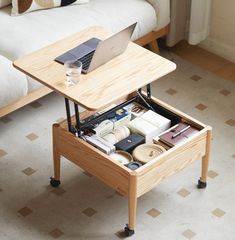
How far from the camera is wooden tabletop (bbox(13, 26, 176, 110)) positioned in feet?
8.25

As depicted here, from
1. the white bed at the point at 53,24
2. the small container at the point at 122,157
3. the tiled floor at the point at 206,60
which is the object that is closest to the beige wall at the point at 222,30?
the tiled floor at the point at 206,60

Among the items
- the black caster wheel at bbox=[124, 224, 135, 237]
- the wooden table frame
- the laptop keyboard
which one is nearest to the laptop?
the laptop keyboard

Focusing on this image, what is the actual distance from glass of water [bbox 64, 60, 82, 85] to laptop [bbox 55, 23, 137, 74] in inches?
2.1

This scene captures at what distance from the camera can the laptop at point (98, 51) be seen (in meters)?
2.62

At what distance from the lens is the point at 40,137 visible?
315 cm

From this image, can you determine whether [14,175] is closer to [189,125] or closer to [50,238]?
[50,238]

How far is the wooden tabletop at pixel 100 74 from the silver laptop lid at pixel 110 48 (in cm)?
2

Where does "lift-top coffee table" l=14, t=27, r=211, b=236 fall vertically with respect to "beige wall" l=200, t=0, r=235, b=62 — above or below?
above

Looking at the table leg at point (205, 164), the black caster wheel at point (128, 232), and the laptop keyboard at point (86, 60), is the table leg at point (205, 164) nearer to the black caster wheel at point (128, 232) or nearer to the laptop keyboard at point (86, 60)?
the black caster wheel at point (128, 232)

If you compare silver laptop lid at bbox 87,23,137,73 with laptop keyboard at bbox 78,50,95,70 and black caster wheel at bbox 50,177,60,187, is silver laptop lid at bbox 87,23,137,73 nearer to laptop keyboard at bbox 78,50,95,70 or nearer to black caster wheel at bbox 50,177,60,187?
laptop keyboard at bbox 78,50,95,70

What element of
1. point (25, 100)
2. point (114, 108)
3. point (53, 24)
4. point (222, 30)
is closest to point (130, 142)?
point (114, 108)

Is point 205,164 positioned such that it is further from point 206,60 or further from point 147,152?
point 206,60

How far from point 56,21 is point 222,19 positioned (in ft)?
3.27

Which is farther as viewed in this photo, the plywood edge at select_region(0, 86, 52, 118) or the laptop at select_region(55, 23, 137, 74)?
the plywood edge at select_region(0, 86, 52, 118)
